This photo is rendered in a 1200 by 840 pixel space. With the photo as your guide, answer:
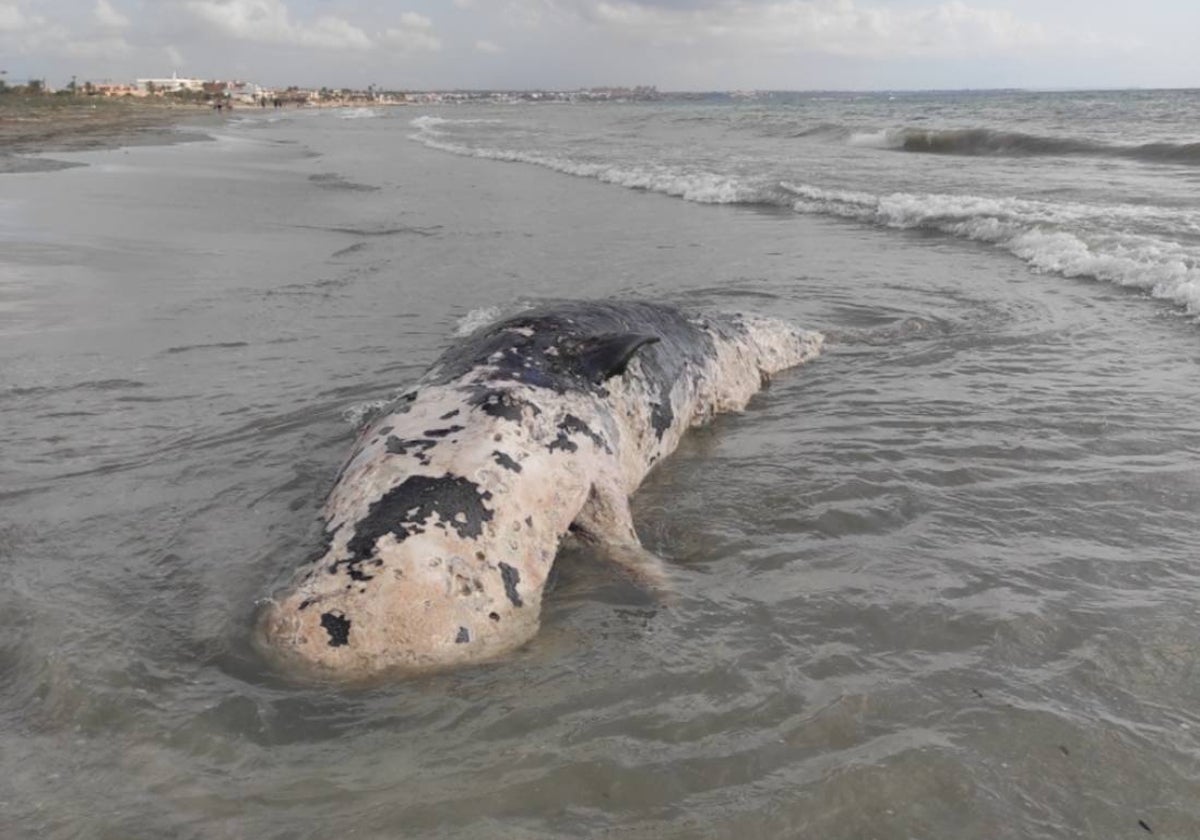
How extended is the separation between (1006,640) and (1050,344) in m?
4.64

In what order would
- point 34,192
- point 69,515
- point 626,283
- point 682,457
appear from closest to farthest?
point 69,515 < point 682,457 < point 626,283 < point 34,192

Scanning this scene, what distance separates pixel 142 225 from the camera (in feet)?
43.1

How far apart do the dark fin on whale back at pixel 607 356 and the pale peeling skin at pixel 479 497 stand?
1 cm

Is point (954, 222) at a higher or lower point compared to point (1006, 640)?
higher

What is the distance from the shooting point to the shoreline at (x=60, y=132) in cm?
2362

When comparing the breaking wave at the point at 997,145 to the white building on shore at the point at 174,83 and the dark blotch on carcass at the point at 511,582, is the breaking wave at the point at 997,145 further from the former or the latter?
the white building on shore at the point at 174,83

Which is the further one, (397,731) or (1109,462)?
(1109,462)

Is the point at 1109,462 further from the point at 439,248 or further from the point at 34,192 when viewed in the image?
the point at 34,192

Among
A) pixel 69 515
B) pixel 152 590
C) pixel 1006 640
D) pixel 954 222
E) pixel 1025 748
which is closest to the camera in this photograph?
pixel 1025 748

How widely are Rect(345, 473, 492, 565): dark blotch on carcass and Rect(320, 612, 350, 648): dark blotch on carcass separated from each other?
209 mm

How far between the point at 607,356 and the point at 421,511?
1.54 metres

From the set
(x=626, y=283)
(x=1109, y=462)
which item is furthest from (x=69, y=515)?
(x=626, y=283)

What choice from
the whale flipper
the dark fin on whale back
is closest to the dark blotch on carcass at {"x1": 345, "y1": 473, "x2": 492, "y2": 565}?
the whale flipper

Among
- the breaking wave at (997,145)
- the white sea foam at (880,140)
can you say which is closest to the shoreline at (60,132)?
the white sea foam at (880,140)
